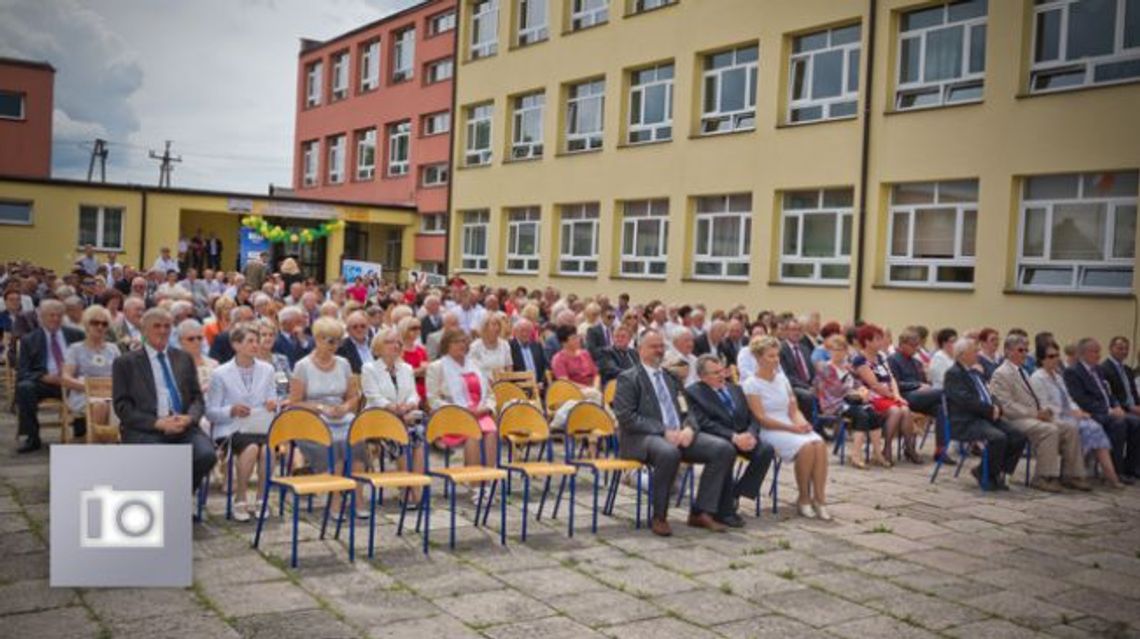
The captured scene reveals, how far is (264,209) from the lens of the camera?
32.0 meters

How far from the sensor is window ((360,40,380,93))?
39375 millimetres

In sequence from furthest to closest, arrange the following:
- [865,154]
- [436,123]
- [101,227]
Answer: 1. [436,123]
2. [101,227]
3. [865,154]

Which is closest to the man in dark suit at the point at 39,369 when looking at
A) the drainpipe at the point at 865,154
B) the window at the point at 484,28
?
the drainpipe at the point at 865,154

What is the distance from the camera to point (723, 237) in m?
22.2

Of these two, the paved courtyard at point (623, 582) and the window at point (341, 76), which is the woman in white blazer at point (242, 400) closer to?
the paved courtyard at point (623, 582)

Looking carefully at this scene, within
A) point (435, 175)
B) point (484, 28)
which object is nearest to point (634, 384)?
point (484, 28)

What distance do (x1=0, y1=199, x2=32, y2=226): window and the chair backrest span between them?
25.7 metres

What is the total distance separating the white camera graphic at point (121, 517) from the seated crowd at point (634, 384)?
2215mm

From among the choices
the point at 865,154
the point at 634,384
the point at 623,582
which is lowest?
the point at 623,582

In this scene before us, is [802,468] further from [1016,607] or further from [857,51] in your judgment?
[857,51]

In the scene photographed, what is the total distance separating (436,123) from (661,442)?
94.7ft

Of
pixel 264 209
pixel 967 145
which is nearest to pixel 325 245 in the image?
pixel 264 209

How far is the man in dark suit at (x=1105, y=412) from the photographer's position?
10.9 m

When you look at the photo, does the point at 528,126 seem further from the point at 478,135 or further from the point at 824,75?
the point at 824,75
